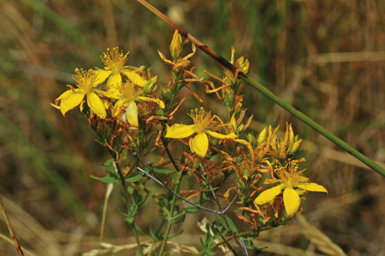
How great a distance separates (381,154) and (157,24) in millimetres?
1911

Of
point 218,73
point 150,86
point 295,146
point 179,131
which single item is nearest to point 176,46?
point 150,86

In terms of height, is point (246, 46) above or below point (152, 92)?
above

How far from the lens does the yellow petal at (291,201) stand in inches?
46.4

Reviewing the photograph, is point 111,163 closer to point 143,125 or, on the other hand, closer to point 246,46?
point 143,125

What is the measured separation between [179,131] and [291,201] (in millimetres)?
392

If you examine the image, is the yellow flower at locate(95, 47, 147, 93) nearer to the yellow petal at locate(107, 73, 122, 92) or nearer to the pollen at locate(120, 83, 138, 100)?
the yellow petal at locate(107, 73, 122, 92)

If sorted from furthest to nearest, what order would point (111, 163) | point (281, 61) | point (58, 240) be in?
point (281, 61) < point (58, 240) < point (111, 163)

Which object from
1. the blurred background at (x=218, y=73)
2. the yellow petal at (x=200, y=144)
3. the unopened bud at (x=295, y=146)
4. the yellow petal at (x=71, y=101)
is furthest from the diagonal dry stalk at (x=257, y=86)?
the blurred background at (x=218, y=73)

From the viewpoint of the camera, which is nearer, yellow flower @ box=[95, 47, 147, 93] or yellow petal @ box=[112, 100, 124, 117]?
yellow petal @ box=[112, 100, 124, 117]

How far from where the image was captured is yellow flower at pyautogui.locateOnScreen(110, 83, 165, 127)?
120cm

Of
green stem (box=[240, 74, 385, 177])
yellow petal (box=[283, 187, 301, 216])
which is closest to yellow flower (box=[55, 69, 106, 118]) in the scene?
green stem (box=[240, 74, 385, 177])

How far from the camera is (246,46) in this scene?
3.11 metres

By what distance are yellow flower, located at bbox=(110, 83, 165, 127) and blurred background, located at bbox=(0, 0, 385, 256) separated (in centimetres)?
159

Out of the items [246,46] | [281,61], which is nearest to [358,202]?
[281,61]
